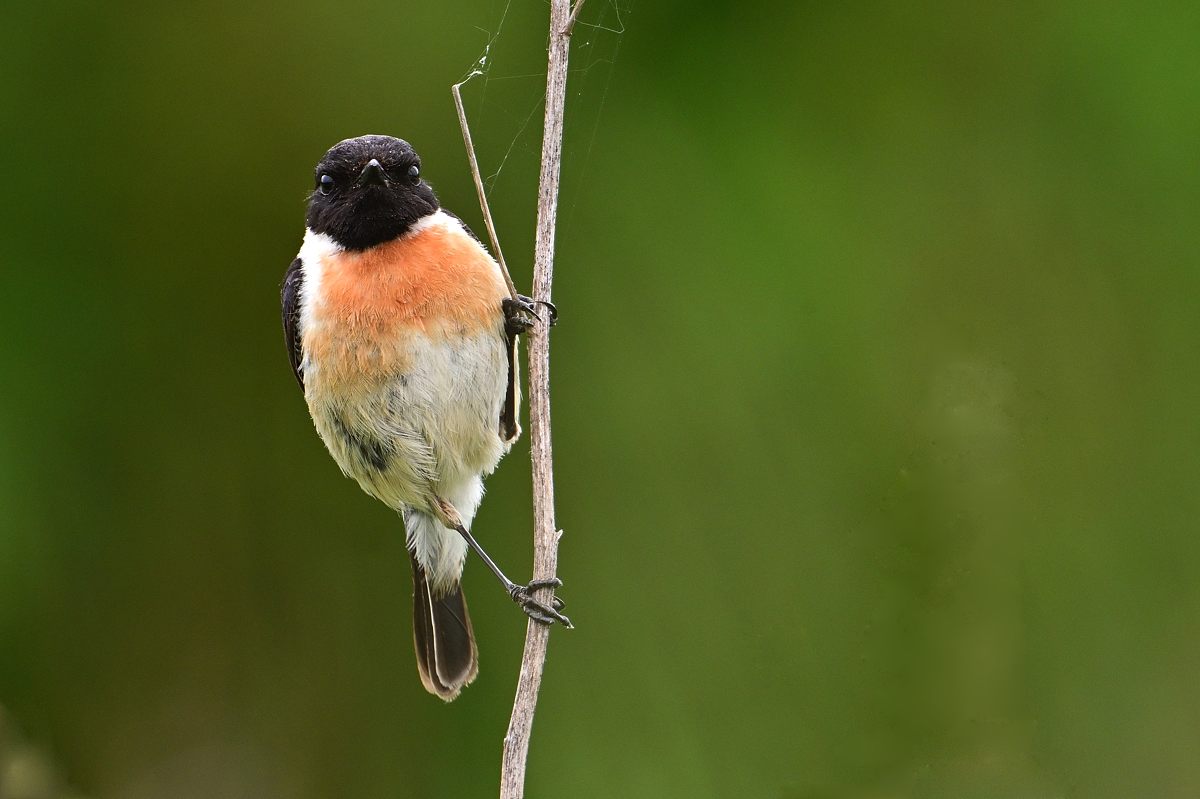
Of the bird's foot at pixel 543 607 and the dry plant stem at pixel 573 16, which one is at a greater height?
the dry plant stem at pixel 573 16

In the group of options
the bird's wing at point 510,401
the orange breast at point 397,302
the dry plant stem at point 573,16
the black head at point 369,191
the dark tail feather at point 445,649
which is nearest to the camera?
the dry plant stem at point 573,16

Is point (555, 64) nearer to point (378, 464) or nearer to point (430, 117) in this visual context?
point (378, 464)

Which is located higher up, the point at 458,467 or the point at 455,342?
the point at 455,342

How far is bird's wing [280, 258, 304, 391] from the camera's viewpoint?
3.34 meters

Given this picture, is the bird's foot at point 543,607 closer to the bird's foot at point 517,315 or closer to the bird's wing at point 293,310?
the bird's foot at point 517,315

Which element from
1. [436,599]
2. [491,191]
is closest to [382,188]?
[491,191]

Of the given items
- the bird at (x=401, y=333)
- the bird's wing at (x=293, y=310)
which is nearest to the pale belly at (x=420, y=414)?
the bird at (x=401, y=333)

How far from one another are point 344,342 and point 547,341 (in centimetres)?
68

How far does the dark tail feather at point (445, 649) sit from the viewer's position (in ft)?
12.1

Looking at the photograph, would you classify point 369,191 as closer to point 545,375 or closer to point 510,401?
point 510,401

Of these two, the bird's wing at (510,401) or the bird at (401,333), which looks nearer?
the bird at (401,333)

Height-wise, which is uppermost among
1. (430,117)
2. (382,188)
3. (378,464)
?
(430,117)

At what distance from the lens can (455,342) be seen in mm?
3053

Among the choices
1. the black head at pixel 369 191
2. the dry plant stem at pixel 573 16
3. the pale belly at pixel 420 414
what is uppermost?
the dry plant stem at pixel 573 16
